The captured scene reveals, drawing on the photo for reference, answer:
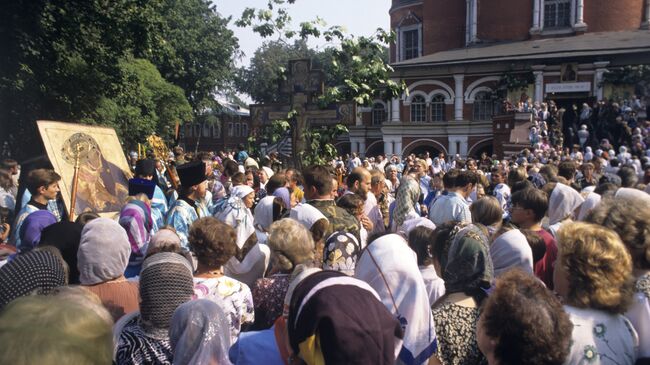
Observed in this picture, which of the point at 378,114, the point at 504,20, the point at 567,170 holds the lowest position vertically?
the point at 567,170

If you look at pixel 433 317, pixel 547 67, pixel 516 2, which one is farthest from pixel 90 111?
pixel 516 2

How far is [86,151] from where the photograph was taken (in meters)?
7.86

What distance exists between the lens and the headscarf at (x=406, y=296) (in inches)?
135

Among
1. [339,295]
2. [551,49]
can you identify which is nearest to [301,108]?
[339,295]

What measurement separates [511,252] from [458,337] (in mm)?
1357

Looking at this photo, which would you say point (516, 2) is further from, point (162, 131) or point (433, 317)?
point (433, 317)

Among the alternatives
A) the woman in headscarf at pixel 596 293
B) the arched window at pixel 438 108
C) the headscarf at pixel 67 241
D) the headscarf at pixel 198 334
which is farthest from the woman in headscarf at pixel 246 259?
the arched window at pixel 438 108

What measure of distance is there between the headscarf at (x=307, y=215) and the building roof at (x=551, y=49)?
3356cm

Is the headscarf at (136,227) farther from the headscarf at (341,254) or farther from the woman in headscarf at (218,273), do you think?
the headscarf at (341,254)

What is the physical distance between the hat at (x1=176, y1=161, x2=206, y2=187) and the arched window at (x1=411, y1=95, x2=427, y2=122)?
34974mm

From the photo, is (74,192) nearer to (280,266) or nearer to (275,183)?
(275,183)

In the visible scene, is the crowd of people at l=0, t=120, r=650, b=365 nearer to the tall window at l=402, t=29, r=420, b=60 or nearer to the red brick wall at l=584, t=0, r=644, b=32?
the red brick wall at l=584, t=0, r=644, b=32

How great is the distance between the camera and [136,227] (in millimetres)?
5891

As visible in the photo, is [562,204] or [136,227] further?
[562,204]
